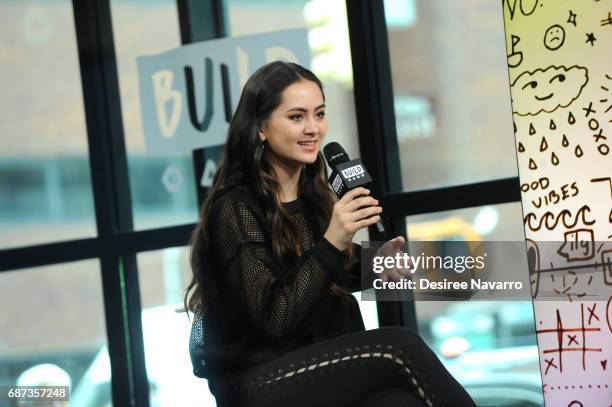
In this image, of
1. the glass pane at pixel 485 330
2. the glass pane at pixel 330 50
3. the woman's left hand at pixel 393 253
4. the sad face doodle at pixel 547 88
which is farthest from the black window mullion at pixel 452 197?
the woman's left hand at pixel 393 253

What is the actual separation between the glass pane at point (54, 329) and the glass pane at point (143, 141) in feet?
1.40

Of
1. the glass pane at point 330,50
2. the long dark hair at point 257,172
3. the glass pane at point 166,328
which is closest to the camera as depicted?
the long dark hair at point 257,172

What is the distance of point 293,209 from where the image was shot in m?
2.26

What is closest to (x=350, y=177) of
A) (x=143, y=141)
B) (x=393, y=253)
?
(x=393, y=253)

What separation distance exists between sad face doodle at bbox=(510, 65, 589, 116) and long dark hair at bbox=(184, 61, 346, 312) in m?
0.73

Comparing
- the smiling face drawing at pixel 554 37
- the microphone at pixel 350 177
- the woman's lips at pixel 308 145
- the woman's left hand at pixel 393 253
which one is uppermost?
the smiling face drawing at pixel 554 37

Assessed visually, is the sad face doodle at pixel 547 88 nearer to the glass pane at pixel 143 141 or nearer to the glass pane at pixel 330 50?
the glass pane at pixel 330 50

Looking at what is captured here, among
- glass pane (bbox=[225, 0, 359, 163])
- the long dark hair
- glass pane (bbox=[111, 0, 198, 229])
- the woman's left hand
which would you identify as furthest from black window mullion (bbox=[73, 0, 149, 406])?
the woman's left hand

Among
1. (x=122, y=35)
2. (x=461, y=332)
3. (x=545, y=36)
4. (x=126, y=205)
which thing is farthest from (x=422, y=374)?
(x=122, y=35)

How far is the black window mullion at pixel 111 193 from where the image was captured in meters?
3.78

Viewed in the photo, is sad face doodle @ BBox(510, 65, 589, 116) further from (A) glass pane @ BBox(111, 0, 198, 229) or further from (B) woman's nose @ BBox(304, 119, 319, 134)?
(A) glass pane @ BBox(111, 0, 198, 229)

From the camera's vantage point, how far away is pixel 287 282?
2020 mm

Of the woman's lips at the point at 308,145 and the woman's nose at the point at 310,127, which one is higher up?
the woman's nose at the point at 310,127

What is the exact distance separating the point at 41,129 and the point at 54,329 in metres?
0.89
